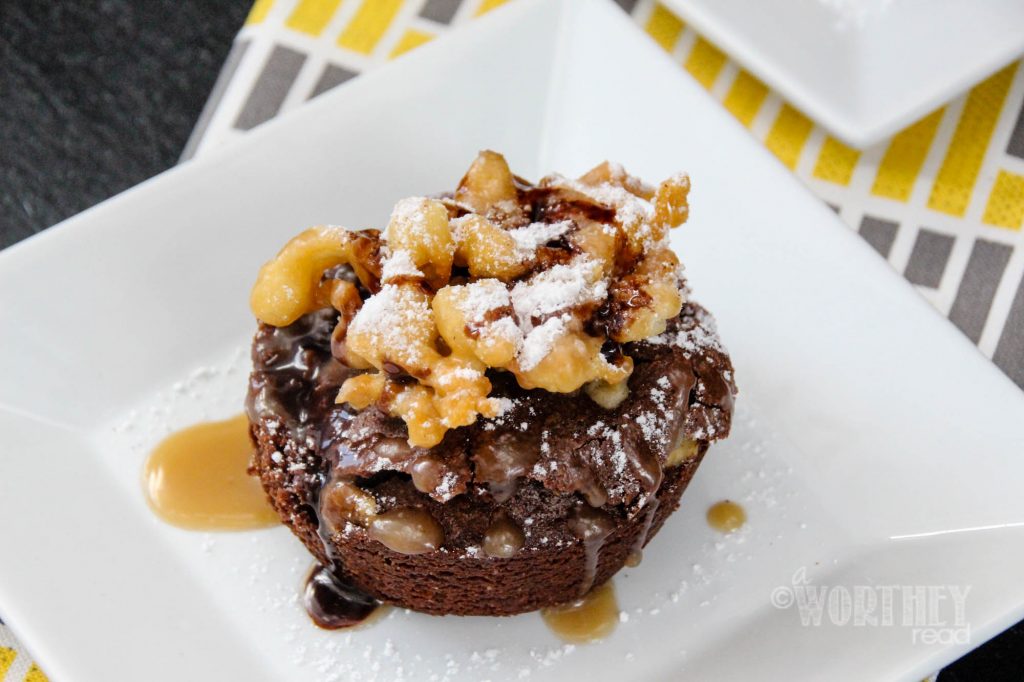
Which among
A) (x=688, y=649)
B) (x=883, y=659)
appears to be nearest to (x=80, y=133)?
(x=688, y=649)

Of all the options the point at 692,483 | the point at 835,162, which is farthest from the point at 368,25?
the point at 692,483

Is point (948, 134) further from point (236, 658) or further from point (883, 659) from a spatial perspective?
point (236, 658)

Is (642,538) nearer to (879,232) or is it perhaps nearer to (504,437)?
(504,437)

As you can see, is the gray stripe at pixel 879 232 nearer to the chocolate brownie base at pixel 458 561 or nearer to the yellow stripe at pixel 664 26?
the yellow stripe at pixel 664 26

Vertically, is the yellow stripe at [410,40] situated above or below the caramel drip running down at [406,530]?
above

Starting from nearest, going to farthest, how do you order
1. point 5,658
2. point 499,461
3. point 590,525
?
point 499,461, point 590,525, point 5,658

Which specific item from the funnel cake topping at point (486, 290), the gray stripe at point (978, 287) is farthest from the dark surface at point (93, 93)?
the gray stripe at point (978, 287)
